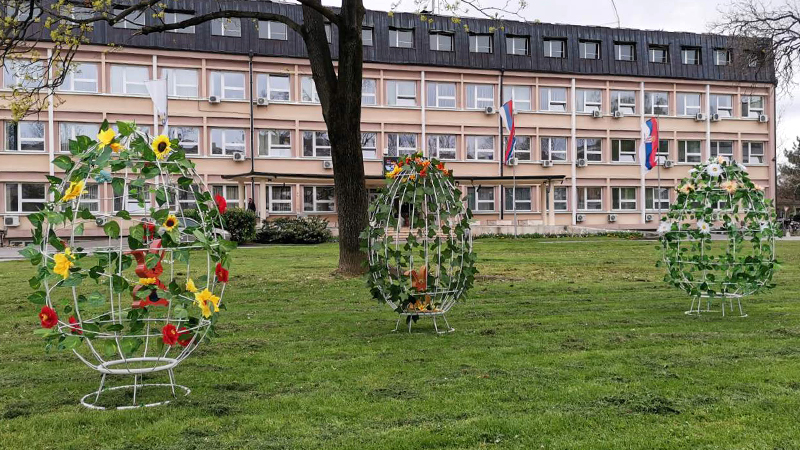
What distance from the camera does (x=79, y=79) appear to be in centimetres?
3700

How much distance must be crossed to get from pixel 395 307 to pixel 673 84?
142 feet

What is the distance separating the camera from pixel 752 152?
49219 millimetres

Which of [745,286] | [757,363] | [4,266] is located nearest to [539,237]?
[4,266]

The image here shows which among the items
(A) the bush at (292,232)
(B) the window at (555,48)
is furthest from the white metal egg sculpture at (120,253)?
(B) the window at (555,48)

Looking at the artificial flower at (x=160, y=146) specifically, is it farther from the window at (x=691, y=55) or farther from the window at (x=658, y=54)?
the window at (x=691, y=55)

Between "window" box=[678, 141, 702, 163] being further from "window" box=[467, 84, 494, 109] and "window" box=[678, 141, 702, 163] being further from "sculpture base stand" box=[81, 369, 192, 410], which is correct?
"sculpture base stand" box=[81, 369, 192, 410]

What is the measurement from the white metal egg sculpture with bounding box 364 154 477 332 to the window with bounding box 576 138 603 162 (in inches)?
1532

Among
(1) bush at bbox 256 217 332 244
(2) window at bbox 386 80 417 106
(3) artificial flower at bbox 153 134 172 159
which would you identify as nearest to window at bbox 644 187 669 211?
(2) window at bbox 386 80 417 106

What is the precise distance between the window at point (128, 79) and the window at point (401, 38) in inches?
532

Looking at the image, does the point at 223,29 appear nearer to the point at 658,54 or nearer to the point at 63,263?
the point at 658,54

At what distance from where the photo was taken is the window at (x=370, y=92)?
41812 mm

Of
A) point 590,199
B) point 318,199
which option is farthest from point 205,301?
point 590,199

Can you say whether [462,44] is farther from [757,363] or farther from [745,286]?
[757,363]

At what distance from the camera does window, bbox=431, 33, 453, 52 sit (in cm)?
4334
